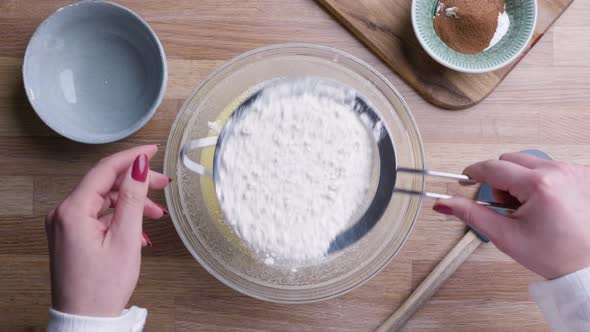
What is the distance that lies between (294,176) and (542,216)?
1.12 feet

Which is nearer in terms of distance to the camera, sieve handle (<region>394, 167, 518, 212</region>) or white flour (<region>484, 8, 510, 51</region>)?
sieve handle (<region>394, 167, 518, 212</region>)

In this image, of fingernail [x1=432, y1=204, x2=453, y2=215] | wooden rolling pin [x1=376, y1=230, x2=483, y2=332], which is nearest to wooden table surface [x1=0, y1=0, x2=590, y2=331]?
wooden rolling pin [x1=376, y1=230, x2=483, y2=332]

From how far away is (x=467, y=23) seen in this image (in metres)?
0.86

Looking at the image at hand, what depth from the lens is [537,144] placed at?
91 cm

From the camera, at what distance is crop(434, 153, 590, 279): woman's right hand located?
0.70m

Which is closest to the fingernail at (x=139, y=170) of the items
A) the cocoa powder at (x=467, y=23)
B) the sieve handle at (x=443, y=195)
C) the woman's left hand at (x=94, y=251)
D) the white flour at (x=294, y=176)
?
the woman's left hand at (x=94, y=251)

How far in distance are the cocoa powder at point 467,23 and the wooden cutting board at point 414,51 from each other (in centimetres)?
4

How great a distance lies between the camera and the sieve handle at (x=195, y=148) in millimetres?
842

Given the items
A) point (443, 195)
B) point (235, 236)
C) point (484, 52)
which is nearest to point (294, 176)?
point (235, 236)

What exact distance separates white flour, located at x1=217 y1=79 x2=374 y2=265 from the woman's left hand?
0.14m

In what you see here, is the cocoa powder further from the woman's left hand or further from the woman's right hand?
the woman's left hand

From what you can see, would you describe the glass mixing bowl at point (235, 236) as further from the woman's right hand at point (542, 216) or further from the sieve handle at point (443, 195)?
the woman's right hand at point (542, 216)

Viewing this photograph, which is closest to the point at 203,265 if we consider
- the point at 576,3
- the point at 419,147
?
the point at 419,147

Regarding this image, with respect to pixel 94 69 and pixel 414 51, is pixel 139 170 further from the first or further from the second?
pixel 414 51
